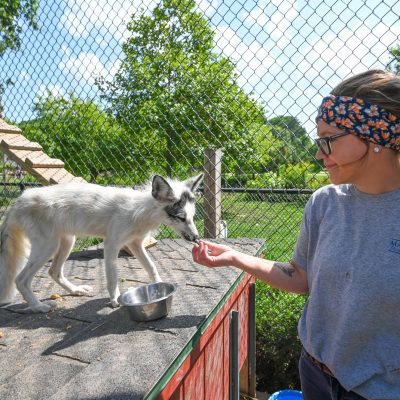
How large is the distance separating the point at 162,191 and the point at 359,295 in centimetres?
179

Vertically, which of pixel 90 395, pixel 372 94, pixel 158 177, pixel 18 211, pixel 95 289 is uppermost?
pixel 372 94

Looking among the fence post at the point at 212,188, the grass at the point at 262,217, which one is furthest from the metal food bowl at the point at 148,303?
the grass at the point at 262,217

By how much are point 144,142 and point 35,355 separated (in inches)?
209

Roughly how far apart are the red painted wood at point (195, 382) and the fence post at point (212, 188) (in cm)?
222

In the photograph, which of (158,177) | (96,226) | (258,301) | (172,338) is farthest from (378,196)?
(258,301)

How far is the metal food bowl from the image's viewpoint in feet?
7.17

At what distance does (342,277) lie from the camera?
1.38 metres

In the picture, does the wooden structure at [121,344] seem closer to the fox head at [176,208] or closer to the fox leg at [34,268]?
the fox leg at [34,268]

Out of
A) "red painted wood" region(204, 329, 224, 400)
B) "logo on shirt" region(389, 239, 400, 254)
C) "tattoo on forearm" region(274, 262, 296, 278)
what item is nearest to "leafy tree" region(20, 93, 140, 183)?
"red painted wood" region(204, 329, 224, 400)

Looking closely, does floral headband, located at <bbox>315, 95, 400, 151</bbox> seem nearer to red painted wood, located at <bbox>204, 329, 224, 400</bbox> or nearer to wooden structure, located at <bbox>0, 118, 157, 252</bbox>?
red painted wood, located at <bbox>204, 329, 224, 400</bbox>

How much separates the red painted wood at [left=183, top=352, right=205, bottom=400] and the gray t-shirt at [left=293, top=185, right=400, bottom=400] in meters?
0.83

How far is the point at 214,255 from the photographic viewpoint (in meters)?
1.83

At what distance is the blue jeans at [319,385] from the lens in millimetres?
1390

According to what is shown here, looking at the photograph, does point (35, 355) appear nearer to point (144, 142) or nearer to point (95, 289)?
point (95, 289)
